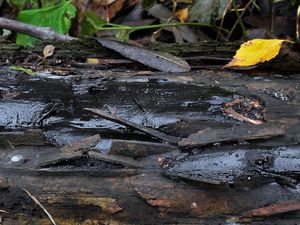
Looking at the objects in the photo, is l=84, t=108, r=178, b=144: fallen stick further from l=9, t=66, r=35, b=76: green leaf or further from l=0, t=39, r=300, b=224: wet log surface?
l=9, t=66, r=35, b=76: green leaf

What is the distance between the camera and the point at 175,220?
105 cm

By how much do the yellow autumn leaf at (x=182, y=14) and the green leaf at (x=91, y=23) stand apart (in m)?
0.34

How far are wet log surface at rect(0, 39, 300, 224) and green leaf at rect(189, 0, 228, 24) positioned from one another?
2.59 ft

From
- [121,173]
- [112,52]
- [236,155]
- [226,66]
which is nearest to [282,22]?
[226,66]

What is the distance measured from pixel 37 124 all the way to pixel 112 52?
18.9 inches

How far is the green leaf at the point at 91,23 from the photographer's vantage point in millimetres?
1981

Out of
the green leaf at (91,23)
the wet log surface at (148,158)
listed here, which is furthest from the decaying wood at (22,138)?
the green leaf at (91,23)

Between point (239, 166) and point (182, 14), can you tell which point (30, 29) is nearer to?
point (182, 14)

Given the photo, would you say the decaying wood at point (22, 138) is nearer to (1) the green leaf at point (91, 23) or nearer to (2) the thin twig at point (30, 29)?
(2) the thin twig at point (30, 29)

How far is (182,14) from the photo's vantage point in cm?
208

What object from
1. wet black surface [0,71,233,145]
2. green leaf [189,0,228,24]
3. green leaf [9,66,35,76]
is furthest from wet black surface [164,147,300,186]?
green leaf [189,0,228,24]

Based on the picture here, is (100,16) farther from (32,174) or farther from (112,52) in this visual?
(32,174)

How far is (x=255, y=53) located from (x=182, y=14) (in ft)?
2.29

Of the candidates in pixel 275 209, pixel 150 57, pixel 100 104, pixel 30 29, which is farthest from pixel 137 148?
pixel 30 29
